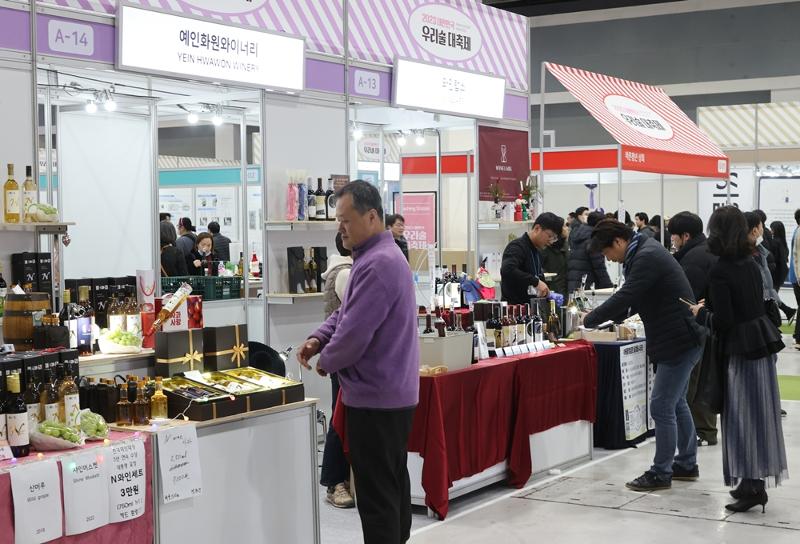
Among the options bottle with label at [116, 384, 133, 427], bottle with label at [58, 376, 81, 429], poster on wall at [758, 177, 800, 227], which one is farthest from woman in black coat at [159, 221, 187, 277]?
poster on wall at [758, 177, 800, 227]

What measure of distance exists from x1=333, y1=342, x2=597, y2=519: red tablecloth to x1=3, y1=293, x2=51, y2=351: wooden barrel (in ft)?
4.64

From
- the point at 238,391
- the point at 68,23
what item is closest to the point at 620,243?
the point at 238,391

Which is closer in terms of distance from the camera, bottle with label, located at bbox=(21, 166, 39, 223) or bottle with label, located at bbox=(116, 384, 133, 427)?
bottle with label, located at bbox=(116, 384, 133, 427)

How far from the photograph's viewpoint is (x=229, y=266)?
388 inches

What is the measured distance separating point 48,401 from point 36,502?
351mm

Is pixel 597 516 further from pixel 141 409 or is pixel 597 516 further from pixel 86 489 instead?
pixel 86 489

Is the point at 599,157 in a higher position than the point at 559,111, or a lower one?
lower

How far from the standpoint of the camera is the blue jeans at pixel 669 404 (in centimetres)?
521

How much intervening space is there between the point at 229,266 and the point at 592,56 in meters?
11.9

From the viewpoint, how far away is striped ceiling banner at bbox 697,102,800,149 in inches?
619

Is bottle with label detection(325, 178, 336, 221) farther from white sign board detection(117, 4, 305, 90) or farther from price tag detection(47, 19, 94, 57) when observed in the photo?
price tag detection(47, 19, 94, 57)

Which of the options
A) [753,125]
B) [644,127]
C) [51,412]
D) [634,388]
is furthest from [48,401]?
[753,125]

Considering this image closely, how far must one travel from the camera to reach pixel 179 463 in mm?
3381

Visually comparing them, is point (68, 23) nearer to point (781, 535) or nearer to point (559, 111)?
point (781, 535)
